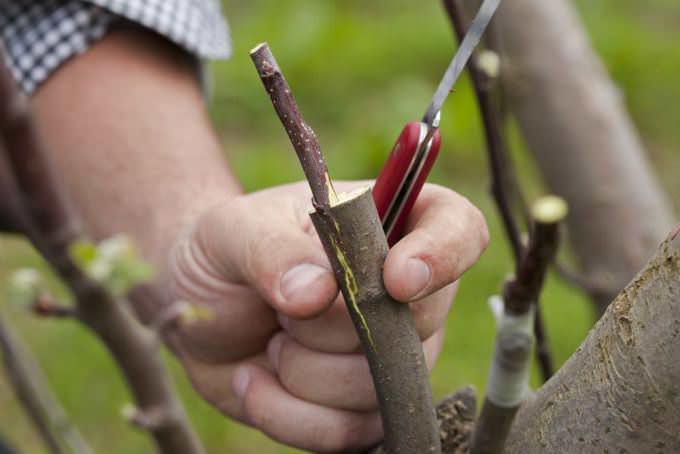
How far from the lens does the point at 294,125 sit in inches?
17.9

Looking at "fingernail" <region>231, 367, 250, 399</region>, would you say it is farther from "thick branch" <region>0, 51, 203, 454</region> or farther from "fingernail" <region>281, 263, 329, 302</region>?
"fingernail" <region>281, 263, 329, 302</region>

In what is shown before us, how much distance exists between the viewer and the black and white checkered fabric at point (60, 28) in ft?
3.39

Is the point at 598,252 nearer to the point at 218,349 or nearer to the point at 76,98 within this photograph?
the point at 218,349

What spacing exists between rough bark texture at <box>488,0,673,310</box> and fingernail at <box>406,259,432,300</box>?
640mm

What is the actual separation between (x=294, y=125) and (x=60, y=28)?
68 centimetres

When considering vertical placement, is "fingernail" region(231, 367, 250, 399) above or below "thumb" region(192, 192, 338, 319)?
below

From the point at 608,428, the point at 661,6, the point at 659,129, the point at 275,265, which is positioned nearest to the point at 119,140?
the point at 275,265

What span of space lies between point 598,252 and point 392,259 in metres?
0.73

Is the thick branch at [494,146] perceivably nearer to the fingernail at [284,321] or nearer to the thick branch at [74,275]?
the fingernail at [284,321]

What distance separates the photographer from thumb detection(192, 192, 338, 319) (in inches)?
23.5

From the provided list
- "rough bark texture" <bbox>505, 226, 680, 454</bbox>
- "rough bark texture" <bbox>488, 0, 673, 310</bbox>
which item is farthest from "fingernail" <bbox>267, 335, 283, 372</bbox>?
"rough bark texture" <bbox>488, 0, 673, 310</bbox>

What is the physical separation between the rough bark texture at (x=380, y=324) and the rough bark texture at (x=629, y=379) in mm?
71

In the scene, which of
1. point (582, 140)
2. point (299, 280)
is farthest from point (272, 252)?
point (582, 140)

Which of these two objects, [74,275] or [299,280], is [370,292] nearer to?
[299,280]
